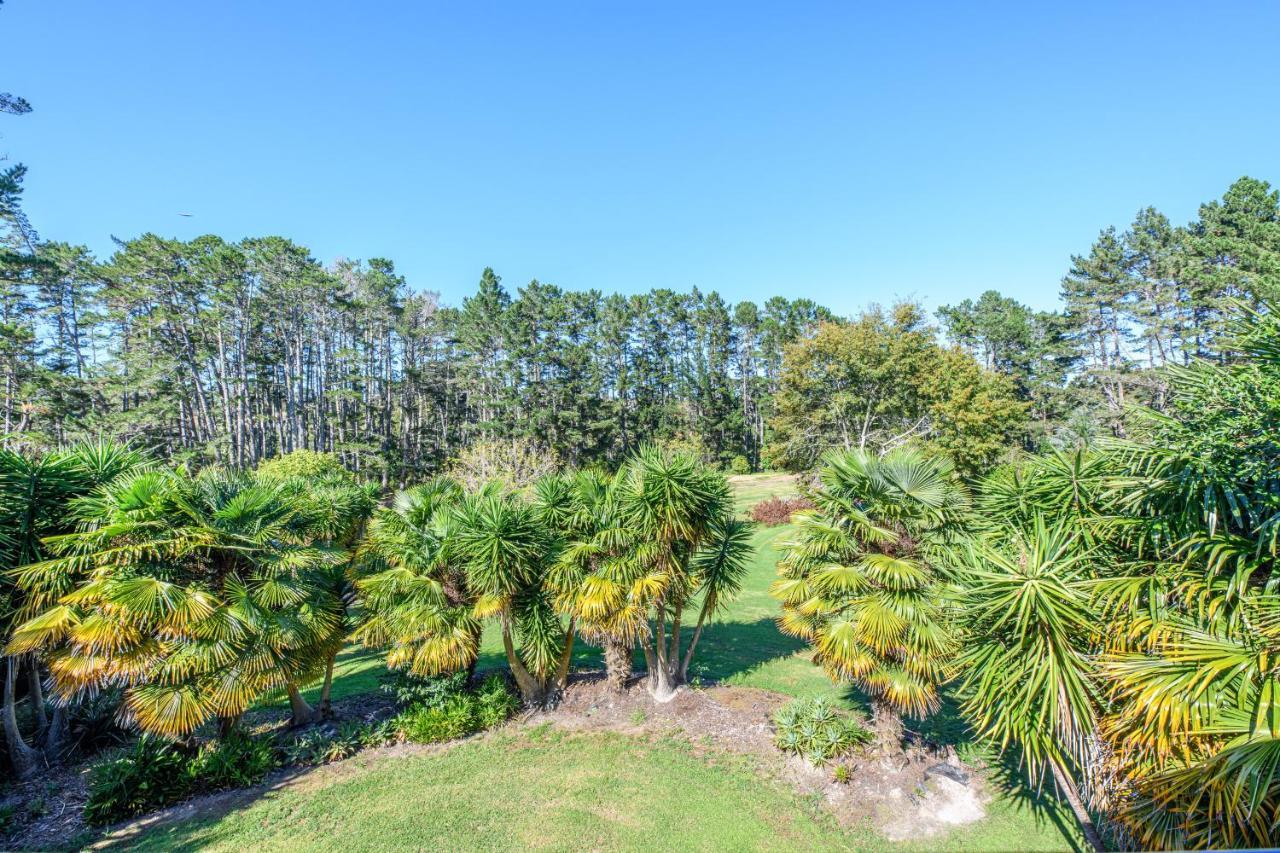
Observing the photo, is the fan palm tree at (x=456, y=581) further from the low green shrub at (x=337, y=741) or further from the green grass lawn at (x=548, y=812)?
the green grass lawn at (x=548, y=812)

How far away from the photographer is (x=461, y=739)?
9.01 metres

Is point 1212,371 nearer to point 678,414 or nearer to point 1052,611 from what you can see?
point 1052,611

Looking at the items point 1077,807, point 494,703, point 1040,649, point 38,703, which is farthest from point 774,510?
point 38,703

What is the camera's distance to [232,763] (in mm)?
7758

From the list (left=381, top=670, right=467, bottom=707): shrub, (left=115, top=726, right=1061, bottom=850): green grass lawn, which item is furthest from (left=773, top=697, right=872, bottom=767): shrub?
(left=381, top=670, right=467, bottom=707): shrub

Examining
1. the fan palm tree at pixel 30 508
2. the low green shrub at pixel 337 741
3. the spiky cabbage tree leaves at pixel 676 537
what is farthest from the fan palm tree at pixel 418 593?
the fan palm tree at pixel 30 508

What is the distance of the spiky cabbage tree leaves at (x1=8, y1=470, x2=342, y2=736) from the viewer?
6.46 meters

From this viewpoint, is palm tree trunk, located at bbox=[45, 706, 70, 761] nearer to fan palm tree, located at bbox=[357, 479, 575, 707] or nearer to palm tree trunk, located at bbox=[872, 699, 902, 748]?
fan palm tree, located at bbox=[357, 479, 575, 707]

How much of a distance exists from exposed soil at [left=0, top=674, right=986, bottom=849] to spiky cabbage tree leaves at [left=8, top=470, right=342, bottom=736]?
56.0 inches

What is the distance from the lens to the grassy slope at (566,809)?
21.1 ft

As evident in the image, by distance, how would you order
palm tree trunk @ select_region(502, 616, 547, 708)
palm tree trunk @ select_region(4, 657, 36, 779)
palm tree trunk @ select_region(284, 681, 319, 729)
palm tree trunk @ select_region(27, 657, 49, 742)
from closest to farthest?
palm tree trunk @ select_region(4, 657, 36, 779) → palm tree trunk @ select_region(27, 657, 49, 742) → palm tree trunk @ select_region(284, 681, 319, 729) → palm tree trunk @ select_region(502, 616, 547, 708)

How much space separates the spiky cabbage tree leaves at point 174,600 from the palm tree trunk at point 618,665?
500 centimetres

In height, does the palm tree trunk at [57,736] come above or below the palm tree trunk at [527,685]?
above

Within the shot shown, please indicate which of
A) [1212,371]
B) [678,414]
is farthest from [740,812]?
[678,414]
